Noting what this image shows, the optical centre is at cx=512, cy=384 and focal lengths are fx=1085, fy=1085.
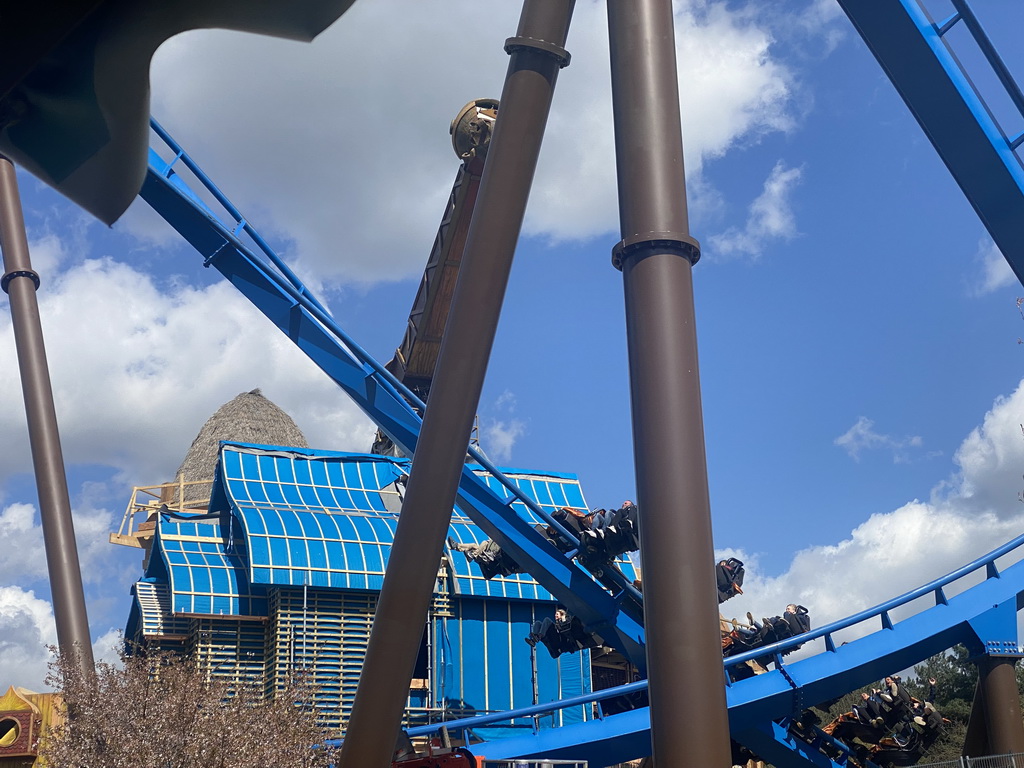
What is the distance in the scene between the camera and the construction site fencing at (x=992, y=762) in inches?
429

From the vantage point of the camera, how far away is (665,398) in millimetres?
5703

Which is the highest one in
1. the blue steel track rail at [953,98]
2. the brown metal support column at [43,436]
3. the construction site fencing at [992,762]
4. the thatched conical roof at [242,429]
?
the thatched conical roof at [242,429]

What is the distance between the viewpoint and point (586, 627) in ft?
47.7

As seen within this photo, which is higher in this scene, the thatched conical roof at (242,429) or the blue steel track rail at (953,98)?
the thatched conical roof at (242,429)

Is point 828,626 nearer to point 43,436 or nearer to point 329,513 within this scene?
point 43,436

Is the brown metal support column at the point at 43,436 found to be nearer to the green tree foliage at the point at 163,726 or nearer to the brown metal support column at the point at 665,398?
the green tree foliage at the point at 163,726

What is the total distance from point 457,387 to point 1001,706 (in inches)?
337

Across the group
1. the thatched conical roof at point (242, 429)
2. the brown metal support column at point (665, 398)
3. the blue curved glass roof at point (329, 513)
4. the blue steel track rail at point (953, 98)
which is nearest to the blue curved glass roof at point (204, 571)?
the blue curved glass roof at point (329, 513)

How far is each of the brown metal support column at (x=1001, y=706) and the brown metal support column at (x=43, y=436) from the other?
369 inches

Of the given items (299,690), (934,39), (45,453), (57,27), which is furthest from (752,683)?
(57,27)

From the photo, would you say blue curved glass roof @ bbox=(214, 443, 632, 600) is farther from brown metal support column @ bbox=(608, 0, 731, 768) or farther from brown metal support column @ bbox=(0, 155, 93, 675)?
brown metal support column @ bbox=(608, 0, 731, 768)

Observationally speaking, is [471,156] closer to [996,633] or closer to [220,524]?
[220,524]

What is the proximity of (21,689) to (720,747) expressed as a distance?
15367 millimetres

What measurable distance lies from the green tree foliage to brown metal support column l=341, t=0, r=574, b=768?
→ 10.2 ft
